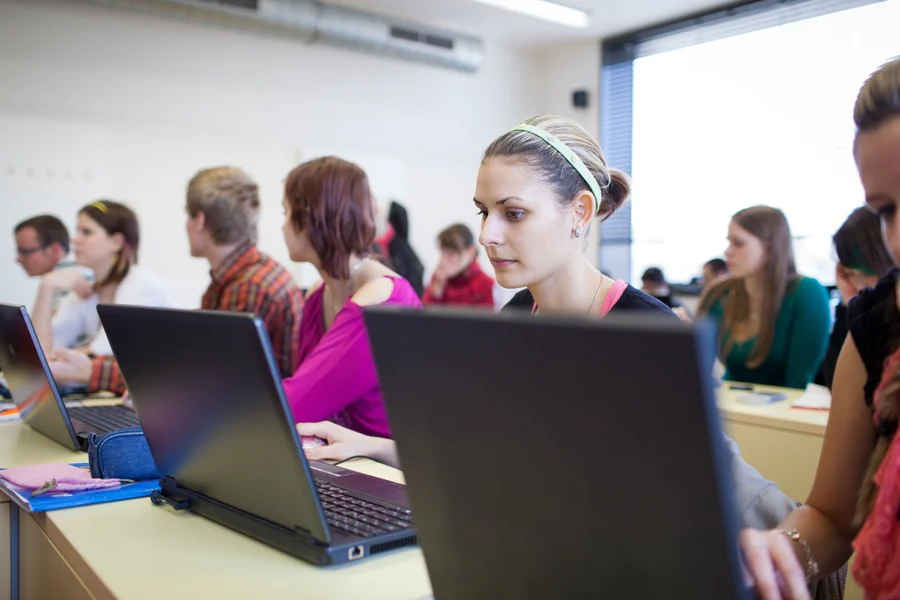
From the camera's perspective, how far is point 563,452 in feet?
1.76

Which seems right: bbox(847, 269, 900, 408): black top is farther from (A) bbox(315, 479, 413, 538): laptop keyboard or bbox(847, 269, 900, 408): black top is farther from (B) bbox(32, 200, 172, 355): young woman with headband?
(B) bbox(32, 200, 172, 355): young woman with headband

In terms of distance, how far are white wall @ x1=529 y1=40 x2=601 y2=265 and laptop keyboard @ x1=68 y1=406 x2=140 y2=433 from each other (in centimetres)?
479

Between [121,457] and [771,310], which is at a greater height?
[771,310]

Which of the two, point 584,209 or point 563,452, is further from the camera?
point 584,209

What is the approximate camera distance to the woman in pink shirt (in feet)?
6.14

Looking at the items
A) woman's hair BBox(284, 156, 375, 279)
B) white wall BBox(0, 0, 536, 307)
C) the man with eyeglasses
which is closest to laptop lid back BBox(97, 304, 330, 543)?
woman's hair BBox(284, 156, 375, 279)

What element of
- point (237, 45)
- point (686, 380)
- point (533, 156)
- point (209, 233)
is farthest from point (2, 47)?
point (686, 380)

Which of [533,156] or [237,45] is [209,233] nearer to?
[533,156]

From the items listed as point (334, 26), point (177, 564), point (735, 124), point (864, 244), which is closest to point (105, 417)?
point (177, 564)

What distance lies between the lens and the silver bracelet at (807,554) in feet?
2.99

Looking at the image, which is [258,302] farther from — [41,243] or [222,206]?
[41,243]

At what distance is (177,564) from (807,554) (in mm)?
748

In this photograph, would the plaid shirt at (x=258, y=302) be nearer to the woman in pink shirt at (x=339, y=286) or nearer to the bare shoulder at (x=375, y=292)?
the woman in pink shirt at (x=339, y=286)

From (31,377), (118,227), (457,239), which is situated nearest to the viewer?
(31,377)
